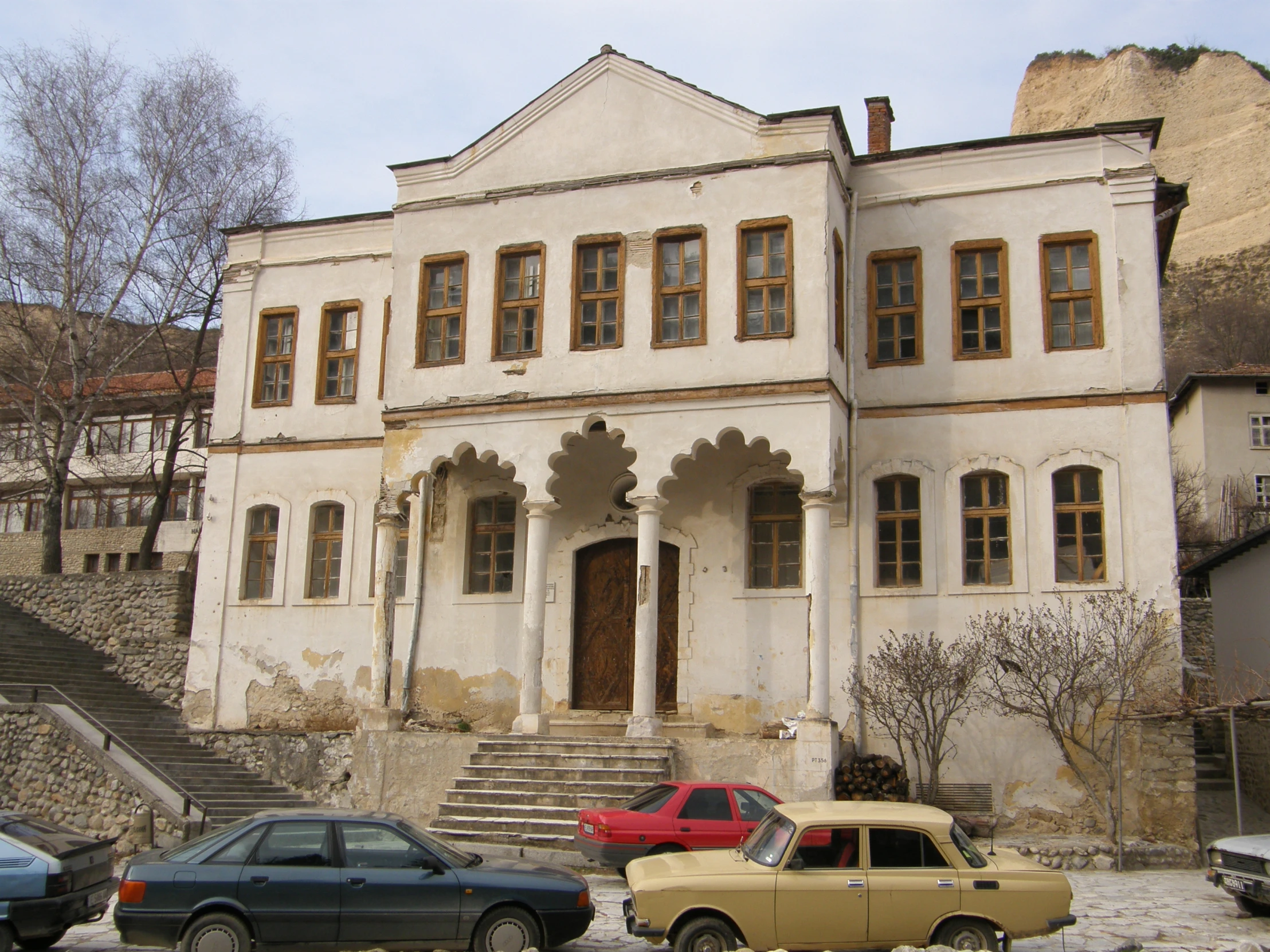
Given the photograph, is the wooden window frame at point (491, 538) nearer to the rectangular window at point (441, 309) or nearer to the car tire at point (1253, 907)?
the rectangular window at point (441, 309)

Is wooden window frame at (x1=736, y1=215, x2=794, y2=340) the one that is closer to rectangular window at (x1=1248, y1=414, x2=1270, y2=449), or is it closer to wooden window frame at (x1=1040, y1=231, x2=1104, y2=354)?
wooden window frame at (x1=1040, y1=231, x2=1104, y2=354)

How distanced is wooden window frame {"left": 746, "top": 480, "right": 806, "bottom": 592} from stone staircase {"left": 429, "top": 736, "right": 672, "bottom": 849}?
3.48m

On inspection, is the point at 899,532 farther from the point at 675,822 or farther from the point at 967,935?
the point at 967,935

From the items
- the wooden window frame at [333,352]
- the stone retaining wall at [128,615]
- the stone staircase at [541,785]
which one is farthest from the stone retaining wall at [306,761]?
the wooden window frame at [333,352]

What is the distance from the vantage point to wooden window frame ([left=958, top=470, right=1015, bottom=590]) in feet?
56.9

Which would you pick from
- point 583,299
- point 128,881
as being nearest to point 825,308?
point 583,299

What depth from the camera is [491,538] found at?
20094mm

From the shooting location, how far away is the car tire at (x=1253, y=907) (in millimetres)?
11156

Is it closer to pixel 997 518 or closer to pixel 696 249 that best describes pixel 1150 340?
pixel 997 518

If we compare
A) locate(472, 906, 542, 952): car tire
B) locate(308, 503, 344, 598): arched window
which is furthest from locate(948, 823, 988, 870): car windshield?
locate(308, 503, 344, 598): arched window

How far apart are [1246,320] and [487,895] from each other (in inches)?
2620

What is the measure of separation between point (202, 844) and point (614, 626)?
33.8ft

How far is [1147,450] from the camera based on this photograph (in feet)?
55.6

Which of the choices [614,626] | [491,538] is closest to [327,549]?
[491,538]
